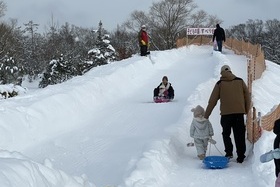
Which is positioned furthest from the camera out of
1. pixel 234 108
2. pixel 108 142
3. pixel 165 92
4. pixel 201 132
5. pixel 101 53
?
pixel 101 53

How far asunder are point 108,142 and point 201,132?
2.15m

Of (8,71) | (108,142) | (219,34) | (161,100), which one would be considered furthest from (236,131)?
(8,71)

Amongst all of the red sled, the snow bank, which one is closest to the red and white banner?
the red sled

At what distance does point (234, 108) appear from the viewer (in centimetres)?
824

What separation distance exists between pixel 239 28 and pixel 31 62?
55.9 meters

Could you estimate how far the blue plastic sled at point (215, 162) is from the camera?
7766 mm

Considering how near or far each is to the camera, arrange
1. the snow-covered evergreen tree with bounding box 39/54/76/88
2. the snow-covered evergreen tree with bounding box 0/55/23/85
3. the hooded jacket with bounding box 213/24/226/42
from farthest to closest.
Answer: the snow-covered evergreen tree with bounding box 39/54/76/88
the snow-covered evergreen tree with bounding box 0/55/23/85
the hooded jacket with bounding box 213/24/226/42

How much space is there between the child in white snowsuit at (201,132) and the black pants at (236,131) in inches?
12.4

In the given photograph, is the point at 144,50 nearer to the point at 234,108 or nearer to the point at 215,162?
→ the point at 234,108

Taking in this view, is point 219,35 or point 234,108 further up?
point 219,35

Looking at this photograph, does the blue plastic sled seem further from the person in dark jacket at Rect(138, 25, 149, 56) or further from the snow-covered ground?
the person in dark jacket at Rect(138, 25, 149, 56)

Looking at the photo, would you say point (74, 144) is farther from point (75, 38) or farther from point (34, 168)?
point (75, 38)

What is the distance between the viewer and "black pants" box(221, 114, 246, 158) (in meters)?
8.17

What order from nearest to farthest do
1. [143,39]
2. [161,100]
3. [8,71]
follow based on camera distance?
[161,100]
[143,39]
[8,71]
